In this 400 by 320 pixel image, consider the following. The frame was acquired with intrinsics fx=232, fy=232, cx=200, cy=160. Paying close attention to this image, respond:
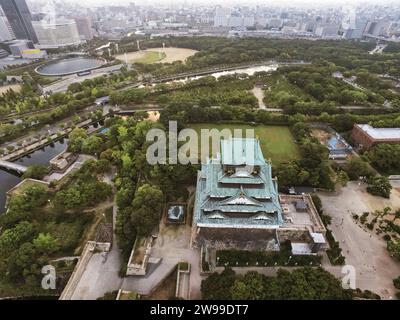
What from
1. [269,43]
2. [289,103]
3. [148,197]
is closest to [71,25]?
[269,43]

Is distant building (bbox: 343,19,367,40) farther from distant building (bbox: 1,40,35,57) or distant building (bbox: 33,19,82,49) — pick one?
distant building (bbox: 1,40,35,57)

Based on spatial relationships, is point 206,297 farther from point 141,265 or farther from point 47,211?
point 47,211

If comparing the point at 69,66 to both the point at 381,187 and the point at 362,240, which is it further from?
the point at 362,240

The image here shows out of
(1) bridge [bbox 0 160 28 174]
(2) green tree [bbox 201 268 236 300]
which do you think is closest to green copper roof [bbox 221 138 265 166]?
(2) green tree [bbox 201 268 236 300]

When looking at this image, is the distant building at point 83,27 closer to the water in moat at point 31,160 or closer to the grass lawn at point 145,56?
the grass lawn at point 145,56

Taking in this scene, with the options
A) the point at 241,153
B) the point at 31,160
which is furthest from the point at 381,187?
the point at 31,160

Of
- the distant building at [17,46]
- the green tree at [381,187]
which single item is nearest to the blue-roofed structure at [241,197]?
the green tree at [381,187]
